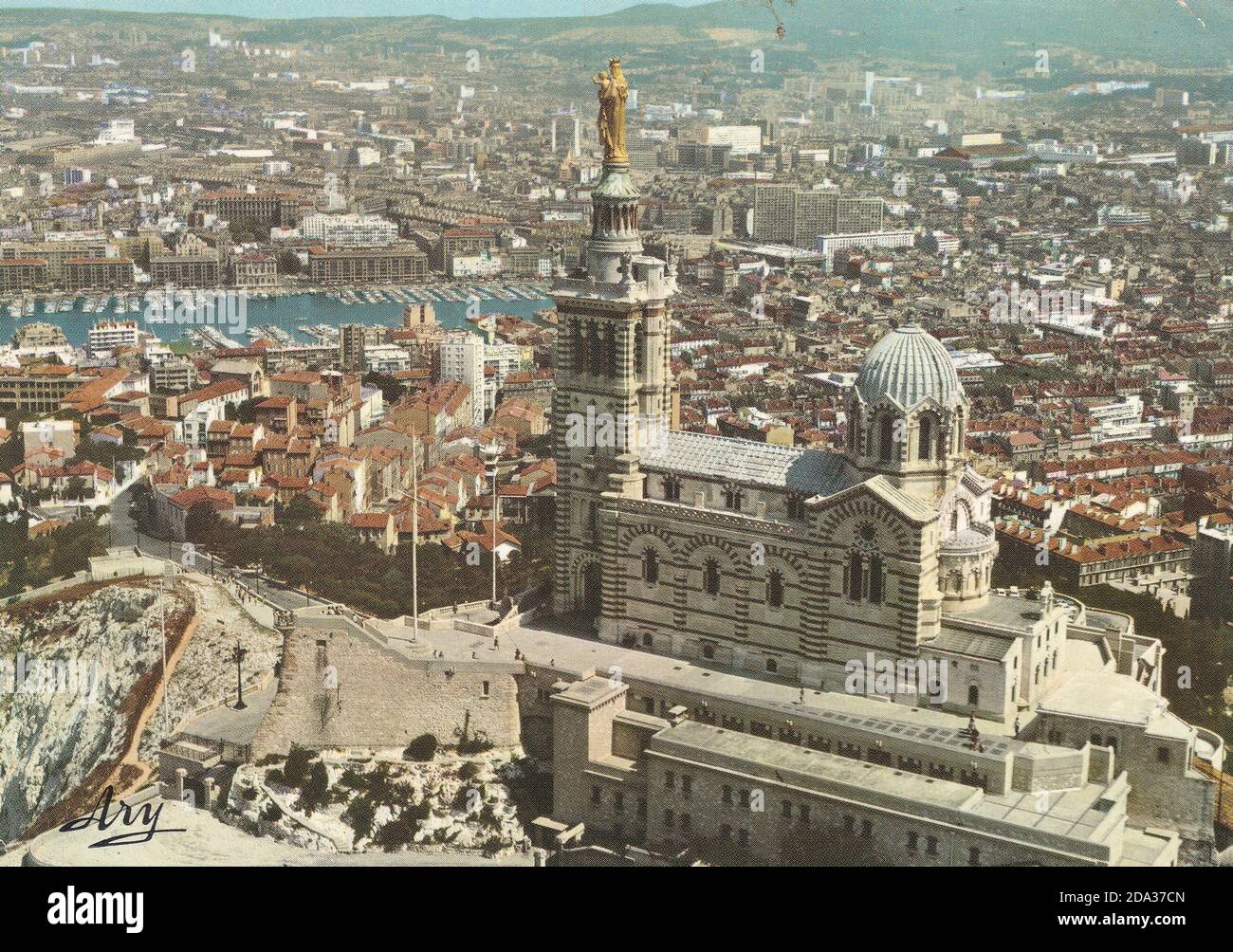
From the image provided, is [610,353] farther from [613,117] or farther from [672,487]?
[613,117]

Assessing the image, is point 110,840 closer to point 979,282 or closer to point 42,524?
point 42,524

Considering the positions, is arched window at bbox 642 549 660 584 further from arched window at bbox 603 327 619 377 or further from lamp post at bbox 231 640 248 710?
lamp post at bbox 231 640 248 710

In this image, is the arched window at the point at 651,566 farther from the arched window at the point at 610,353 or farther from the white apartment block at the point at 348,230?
the white apartment block at the point at 348,230

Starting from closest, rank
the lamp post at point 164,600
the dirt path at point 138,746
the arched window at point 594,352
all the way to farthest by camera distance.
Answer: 1. the arched window at point 594,352
2. the dirt path at point 138,746
3. the lamp post at point 164,600

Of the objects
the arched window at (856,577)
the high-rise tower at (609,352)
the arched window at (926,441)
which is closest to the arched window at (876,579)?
the arched window at (856,577)

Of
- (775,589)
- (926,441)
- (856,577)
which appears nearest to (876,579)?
(856,577)

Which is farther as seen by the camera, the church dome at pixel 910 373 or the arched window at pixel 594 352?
the arched window at pixel 594 352

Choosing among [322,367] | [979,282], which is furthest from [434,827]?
[979,282]
